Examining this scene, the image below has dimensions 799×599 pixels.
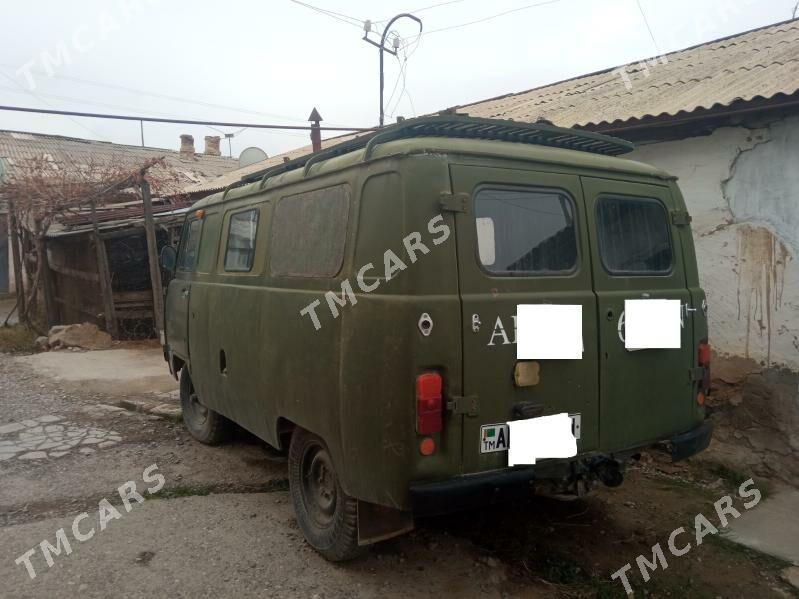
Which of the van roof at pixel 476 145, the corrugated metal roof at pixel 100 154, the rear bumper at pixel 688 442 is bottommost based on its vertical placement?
the rear bumper at pixel 688 442

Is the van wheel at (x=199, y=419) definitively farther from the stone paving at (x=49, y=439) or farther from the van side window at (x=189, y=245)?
the van side window at (x=189, y=245)

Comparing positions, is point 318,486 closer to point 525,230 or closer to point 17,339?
point 525,230

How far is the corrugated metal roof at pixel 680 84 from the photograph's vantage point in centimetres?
491

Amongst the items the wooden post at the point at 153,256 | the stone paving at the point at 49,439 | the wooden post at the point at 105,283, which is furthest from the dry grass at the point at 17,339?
the stone paving at the point at 49,439

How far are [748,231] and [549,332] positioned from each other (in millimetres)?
2972

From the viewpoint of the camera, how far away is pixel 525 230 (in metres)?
2.84

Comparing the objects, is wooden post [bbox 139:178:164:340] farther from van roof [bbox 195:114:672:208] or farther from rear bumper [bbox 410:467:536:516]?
rear bumper [bbox 410:467:536:516]

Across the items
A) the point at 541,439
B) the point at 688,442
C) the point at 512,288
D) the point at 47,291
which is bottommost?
the point at 688,442

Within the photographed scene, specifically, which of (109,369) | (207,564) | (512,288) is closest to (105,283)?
(109,369)

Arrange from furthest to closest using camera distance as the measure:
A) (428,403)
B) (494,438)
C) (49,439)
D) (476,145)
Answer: (49,439), (476,145), (494,438), (428,403)

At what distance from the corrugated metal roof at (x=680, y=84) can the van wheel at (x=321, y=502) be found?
4.10 m

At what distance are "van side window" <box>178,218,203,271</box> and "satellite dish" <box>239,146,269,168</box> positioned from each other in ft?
37.2

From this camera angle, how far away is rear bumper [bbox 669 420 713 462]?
3.26 meters

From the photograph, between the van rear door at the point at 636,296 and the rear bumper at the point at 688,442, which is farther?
the rear bumper at the point at 688,442
